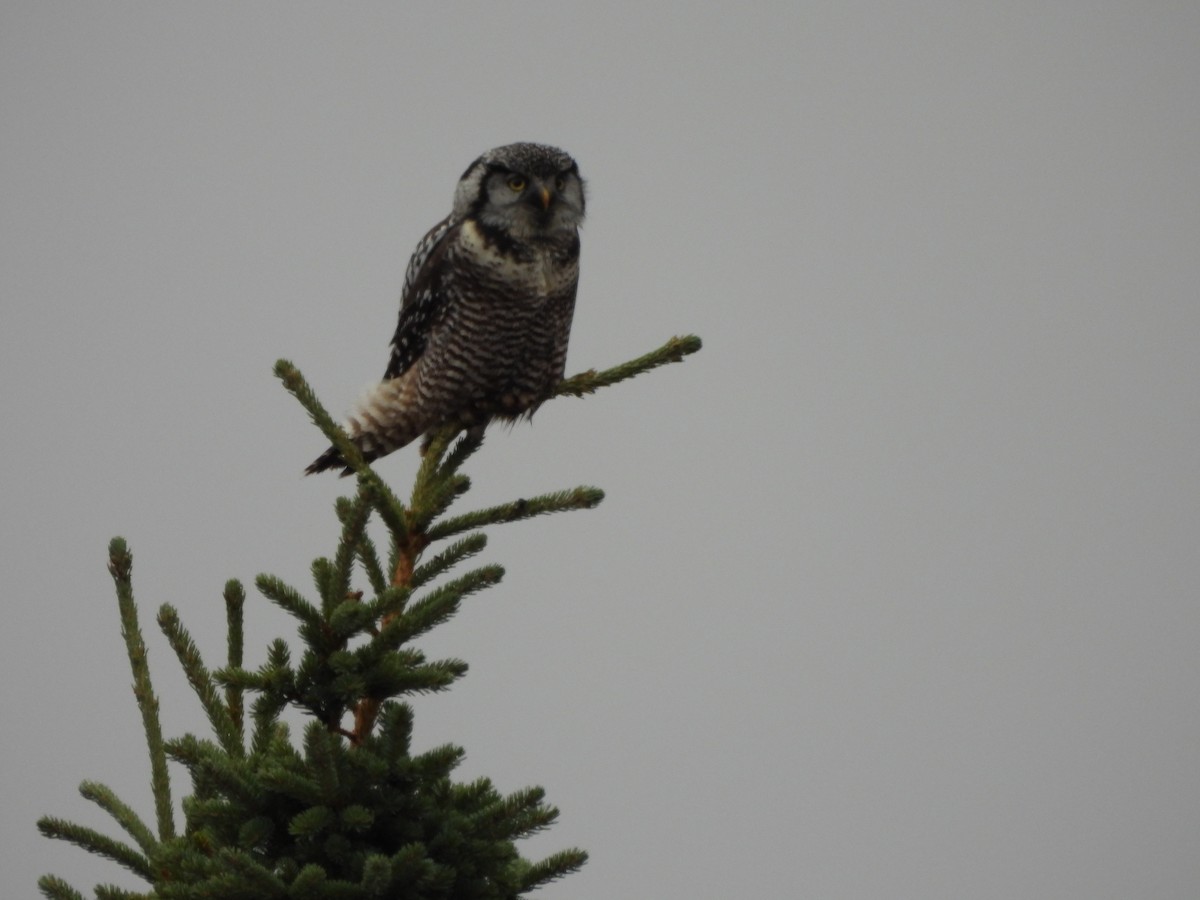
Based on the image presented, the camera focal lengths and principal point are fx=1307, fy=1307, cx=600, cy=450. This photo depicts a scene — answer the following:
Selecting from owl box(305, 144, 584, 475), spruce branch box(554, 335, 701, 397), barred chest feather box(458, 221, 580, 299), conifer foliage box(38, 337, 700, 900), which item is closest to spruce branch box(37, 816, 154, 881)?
conifer foliage box(38, 337, 700, 900)

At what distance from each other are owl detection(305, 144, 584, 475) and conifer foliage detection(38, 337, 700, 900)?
2.80 metres

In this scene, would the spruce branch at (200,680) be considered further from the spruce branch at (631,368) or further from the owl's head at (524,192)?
the owl's head at (524,192)

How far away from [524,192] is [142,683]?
359 cm

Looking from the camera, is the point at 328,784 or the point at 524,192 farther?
the point at 524,192

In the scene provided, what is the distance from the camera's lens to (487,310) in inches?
234

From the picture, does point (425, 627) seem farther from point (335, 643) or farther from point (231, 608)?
point (231, 608)

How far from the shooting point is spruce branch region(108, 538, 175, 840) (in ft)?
9.79

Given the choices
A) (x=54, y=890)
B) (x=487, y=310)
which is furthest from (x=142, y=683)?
(x=487, y=310)

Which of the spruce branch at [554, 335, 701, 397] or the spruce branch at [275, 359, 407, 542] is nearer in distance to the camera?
the spruce branch at [275, 359, 407, 542]

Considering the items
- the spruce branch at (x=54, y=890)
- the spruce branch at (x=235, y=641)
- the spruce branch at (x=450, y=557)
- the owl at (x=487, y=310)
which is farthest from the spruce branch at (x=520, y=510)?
the owl at (x=487, y=310)

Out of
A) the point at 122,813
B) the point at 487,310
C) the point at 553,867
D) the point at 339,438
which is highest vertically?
the point at 487,310

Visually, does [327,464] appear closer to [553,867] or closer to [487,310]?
[487,310]

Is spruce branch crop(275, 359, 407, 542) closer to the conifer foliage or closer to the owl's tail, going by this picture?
the conifer foliage

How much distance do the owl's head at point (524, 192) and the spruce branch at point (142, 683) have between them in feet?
10.9
